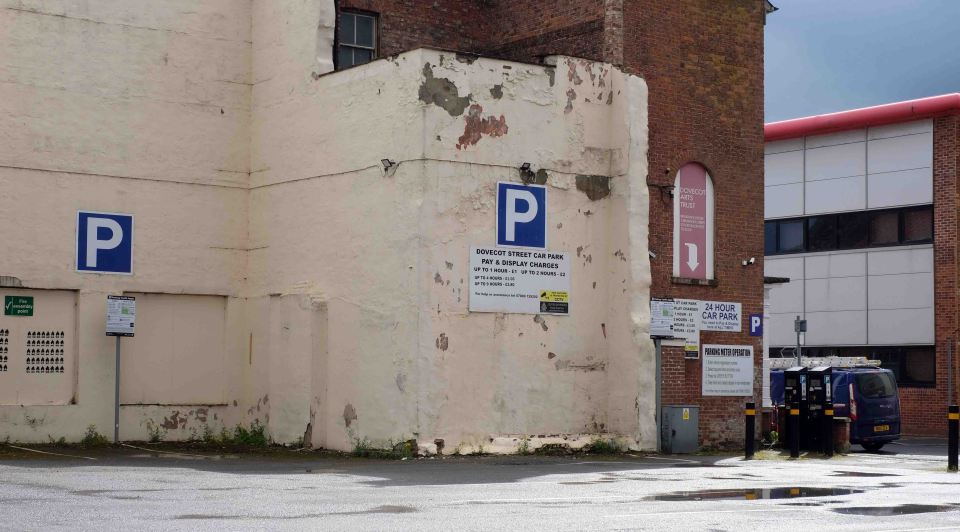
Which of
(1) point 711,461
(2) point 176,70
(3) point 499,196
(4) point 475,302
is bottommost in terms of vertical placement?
(1) point 711,461

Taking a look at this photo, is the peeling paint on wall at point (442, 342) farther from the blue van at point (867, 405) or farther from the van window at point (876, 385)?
the van window at point (876, 385)

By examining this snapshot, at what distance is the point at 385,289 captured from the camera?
23.4 m

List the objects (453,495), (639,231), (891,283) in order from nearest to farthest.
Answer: (453,495)
(639,231)
(891,283)

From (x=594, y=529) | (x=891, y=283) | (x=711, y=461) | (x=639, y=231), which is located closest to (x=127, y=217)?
(x=639, y=231)

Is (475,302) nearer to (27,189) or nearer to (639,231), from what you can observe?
(639,231)

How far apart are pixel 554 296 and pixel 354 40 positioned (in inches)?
272

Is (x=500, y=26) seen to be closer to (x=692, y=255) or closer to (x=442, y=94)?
(x=442, y=94)

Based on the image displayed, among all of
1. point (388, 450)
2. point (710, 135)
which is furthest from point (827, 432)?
point (388, 450)

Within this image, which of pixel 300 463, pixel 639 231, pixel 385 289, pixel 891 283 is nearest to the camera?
pixel 300 463

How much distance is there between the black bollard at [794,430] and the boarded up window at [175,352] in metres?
10.3

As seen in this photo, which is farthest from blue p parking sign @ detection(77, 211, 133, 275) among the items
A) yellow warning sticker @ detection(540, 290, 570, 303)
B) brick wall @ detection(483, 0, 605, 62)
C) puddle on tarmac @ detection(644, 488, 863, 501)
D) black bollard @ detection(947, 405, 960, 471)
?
black bollard @ detection(947, 405, 960, 471)

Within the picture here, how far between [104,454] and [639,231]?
964 cm

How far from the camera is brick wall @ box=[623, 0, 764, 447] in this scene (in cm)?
2583

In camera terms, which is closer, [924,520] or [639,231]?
[924,520]
